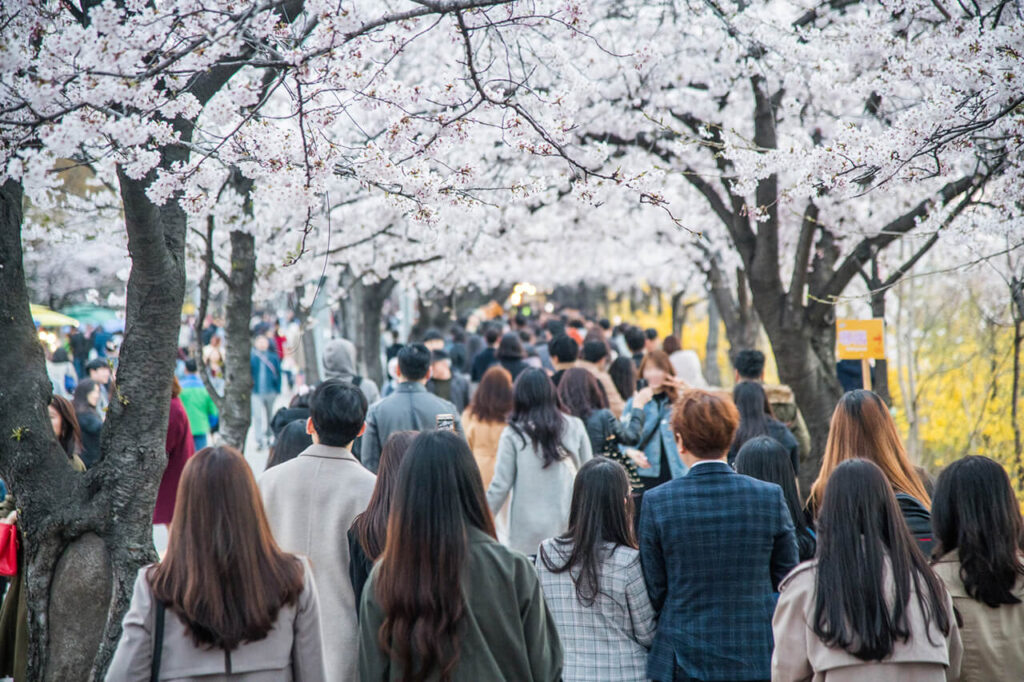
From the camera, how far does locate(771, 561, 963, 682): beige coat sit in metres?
2.72

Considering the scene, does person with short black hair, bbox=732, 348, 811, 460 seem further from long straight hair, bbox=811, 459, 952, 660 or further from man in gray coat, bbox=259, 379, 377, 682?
long straight hair, bbox=811, 459, 952, 660

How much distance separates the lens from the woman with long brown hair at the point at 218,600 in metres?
2.61

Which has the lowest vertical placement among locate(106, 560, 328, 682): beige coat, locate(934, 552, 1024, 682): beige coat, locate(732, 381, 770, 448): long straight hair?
locate(934, 552, 1024, 682): beige coat

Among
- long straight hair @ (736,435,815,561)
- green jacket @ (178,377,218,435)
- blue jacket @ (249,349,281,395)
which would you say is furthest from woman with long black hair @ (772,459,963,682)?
blue jacket @ (249,349,281,395)

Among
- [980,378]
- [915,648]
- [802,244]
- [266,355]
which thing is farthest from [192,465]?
[266,355]

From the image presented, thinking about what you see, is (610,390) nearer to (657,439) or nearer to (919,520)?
(657,439)

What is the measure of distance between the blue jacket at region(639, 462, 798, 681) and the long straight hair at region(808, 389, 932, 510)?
32.2 inches

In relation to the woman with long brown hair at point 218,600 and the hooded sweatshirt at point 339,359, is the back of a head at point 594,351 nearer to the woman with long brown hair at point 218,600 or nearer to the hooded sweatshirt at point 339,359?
the hooded sweatshirt at point 339,359

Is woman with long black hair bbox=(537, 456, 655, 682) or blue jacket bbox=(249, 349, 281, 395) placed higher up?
blue jacket bbox=(249, 349, 281, 395)

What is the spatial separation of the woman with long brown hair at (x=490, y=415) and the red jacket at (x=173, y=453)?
2.14m

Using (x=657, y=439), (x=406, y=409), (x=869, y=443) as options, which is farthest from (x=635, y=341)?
(x=869, y=443)

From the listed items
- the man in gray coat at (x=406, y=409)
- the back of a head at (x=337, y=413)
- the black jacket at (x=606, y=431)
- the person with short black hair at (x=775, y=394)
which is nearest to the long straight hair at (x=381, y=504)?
the back of a head at (x=337, y=413)

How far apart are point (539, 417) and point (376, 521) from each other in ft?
7.37

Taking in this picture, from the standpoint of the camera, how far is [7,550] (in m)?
4.68
